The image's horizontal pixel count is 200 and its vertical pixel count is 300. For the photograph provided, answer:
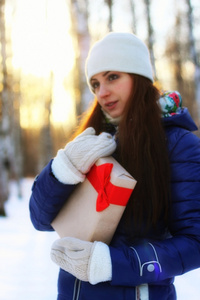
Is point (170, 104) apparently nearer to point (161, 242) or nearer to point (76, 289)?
point (161, 242)

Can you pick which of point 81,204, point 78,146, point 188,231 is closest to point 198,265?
point 188,231

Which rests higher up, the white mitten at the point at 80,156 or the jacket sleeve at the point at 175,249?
the white mitten at the point at 80,156

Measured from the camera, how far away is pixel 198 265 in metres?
1.05

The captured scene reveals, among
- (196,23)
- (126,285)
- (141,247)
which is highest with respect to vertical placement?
(196,23)

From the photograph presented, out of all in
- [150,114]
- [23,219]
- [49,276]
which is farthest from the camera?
[23,219]

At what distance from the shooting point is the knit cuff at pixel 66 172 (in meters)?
1.13

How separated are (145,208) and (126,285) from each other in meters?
0.28

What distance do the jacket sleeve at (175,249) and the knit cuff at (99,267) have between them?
2cm

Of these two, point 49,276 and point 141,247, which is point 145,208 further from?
point 49,276

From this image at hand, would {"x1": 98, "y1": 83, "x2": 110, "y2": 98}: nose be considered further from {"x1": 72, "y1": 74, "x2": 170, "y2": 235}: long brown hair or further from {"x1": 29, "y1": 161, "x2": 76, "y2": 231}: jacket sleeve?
{"x1": 29, "y1": 161, "x2": 76, "y2": 231}: jacket sleeve

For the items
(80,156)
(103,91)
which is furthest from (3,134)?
(80,156)

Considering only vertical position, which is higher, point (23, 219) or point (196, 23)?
point (196, 23)

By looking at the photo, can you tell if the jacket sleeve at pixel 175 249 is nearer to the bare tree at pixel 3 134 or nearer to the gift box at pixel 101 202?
the gift box at pixel 101 202

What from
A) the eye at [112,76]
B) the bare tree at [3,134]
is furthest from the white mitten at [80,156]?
the bare tree at [3,134]
